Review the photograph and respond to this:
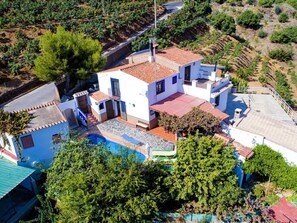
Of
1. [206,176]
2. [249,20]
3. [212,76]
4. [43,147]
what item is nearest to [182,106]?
[212,76]

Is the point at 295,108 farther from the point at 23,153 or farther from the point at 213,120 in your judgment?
the point at 23,153

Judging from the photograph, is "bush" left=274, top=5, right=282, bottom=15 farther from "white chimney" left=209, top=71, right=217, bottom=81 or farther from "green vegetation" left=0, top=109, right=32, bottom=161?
"green vegetation" left=0, top=109, right=32, bottom=161

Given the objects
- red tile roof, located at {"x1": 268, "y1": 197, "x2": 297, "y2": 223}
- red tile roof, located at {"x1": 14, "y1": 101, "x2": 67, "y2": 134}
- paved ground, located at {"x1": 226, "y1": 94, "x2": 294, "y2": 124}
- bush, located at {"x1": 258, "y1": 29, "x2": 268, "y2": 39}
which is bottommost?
bush, located at {"x1": 258, "y1": 29, "x2": 268, "y2": 39}

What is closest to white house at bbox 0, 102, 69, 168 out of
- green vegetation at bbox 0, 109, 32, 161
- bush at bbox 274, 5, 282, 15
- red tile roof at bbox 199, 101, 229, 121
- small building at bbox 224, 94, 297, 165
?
green vegetation at bbox 0, 109, 32, 161

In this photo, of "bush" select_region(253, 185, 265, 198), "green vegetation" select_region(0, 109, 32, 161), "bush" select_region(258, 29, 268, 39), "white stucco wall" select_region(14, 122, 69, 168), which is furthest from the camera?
"bush" select_region(258, 29, 268, 39)

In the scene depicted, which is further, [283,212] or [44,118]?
[44,118]

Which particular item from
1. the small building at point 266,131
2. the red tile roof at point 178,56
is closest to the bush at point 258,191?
the small building at point 266,131

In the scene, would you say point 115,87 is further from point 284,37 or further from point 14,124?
point 284,37

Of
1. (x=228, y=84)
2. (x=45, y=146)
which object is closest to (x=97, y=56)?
(x=45, y=146)
